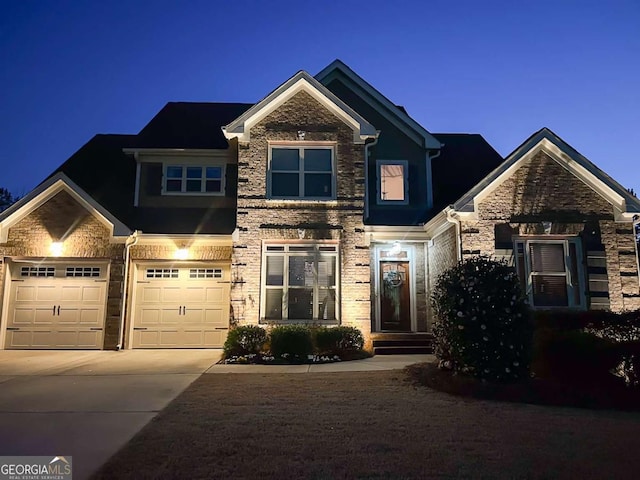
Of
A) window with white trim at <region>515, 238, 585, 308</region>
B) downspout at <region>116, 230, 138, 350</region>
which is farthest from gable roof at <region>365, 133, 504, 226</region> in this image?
downspout at <region>116, 230, 138, 350</region>

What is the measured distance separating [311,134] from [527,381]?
8.22 metres

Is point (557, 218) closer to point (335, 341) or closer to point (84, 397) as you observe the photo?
point (335, 341)

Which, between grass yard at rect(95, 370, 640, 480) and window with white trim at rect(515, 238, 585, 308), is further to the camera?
window with white trim at rect(515, 238, 585, 308)

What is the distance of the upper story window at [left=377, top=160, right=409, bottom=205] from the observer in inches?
549

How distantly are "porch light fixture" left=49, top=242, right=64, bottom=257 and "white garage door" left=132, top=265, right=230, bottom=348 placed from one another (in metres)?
2.06

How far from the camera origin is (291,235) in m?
12.0

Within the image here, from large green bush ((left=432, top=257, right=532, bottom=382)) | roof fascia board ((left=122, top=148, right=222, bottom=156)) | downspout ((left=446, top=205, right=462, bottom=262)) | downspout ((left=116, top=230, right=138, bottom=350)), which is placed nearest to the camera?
large green bush ((left=432, top=257, right=532, bottom=382))

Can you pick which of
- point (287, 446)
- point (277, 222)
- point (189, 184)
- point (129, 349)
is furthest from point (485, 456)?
point (189, 184)

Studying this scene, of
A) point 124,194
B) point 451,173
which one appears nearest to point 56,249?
point 124,194

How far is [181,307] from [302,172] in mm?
4986

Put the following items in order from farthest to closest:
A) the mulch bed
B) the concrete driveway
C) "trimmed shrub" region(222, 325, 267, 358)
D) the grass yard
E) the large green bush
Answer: "trimmed shrub" region(222, 325, 267, 358), the large green bush, the mulch bed, the concrete driveway, the grass yard

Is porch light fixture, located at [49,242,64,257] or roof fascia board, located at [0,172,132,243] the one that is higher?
roof fascia board, located at [0,172,132,243]

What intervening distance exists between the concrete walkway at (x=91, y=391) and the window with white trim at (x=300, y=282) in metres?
1.83

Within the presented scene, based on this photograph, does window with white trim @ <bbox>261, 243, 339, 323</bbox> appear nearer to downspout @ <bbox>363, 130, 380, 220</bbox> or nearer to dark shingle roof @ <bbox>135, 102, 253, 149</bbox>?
downspout @ <bbox>363, 130, 380, 220</bbox>
